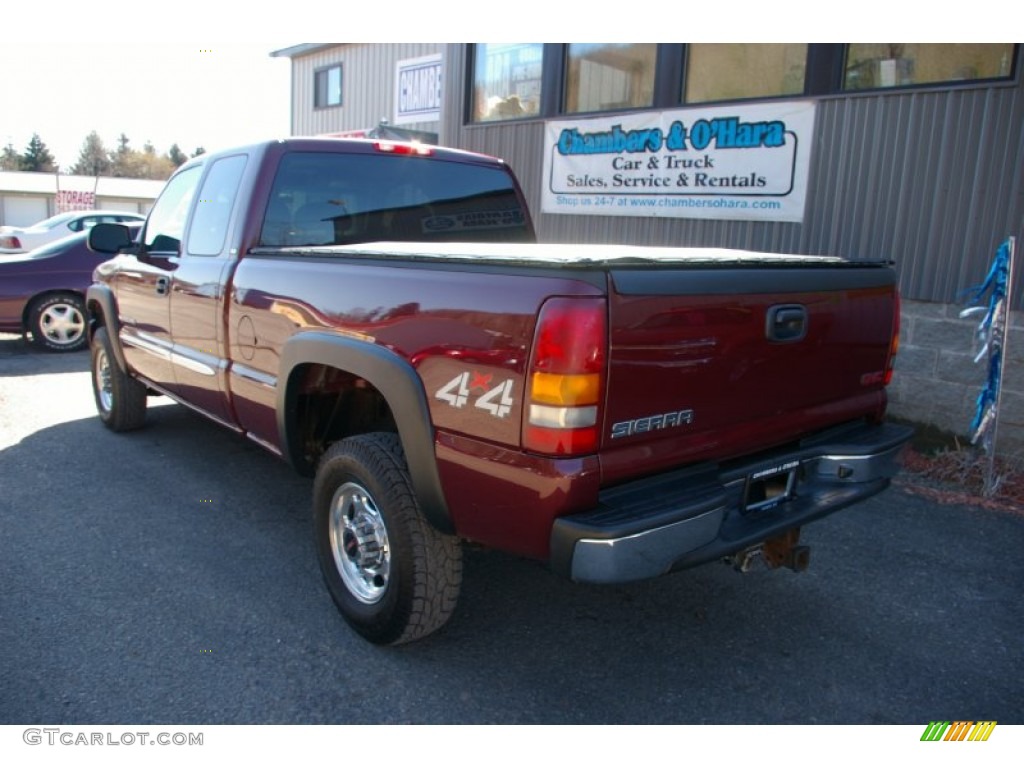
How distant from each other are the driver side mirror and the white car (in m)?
9.20

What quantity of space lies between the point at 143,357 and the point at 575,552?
3833mm

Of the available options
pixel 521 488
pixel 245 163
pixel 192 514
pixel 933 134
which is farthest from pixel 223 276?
pixel 933 134

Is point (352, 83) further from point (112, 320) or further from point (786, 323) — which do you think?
point (786, 323)

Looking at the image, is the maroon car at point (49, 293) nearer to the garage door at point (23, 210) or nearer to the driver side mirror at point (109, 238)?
the driver side mirror at point (109, 238)

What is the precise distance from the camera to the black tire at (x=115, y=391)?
18.6 feet

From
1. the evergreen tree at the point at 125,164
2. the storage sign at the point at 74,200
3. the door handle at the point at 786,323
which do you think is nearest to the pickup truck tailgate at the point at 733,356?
the door handle at the point at 786,323

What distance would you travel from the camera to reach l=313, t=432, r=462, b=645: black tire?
9.16ft

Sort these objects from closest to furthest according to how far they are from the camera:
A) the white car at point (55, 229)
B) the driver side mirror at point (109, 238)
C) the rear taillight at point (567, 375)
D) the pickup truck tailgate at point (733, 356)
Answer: the rear taillight at point (567, 375) → the pickup truck tailgate at point (733, 356) → the driver side mirror at point (109, 238) → the white car at point (55, 229)

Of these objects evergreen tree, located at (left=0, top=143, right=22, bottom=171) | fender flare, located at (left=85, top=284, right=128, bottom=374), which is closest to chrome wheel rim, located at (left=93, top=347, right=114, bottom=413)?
fender flare, located at (left=85, top=284, right=128, bottom=374)

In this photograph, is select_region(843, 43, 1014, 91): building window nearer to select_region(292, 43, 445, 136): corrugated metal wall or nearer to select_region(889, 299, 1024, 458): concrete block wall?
select_region(889, 299, 1024, 458): concrete block wall

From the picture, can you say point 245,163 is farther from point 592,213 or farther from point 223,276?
point 592,213

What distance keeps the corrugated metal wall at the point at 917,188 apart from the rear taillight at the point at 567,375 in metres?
4.62

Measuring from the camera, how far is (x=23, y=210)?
42.8m

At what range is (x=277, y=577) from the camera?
3621 mm
